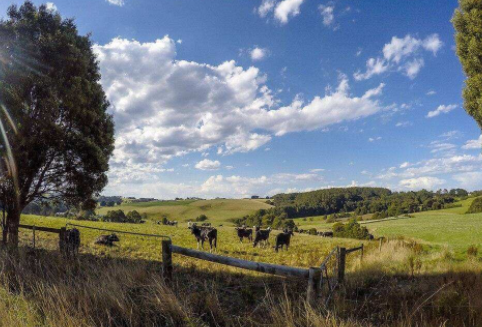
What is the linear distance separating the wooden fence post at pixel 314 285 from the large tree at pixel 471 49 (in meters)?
13.9

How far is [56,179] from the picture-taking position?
12500 millimetres

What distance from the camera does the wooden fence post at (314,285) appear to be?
12.0 ft

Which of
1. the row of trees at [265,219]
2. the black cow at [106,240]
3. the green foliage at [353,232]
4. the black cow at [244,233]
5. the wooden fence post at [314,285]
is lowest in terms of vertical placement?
the row of trees at [265,219]

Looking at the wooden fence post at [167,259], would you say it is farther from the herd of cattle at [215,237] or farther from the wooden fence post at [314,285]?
the herd of cattle at [215,237]

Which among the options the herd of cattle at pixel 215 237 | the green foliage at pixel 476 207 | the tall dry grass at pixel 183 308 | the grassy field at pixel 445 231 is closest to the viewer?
the tall dry grass at pixel 183 308

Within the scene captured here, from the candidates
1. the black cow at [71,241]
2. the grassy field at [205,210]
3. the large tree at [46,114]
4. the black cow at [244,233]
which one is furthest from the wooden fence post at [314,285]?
the grassy field at [205,210]

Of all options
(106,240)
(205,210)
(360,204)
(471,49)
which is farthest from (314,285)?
(360,204)

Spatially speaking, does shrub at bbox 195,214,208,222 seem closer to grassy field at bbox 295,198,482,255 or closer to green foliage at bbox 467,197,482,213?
grassy field at bbox 295,198,482,255

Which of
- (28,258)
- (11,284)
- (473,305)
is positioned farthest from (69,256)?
(473,305)

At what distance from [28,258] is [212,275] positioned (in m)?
5.36

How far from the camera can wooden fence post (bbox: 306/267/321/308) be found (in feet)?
12.0

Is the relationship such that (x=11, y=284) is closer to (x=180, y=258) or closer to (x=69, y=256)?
(x=69, y=256)

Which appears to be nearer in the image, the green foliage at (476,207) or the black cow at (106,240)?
the black cow at (106,240)

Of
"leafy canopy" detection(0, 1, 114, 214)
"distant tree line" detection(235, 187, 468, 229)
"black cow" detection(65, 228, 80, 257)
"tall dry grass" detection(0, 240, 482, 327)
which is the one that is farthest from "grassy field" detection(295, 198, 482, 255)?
"distant tree line" detection(235, 187, 468, 229)
